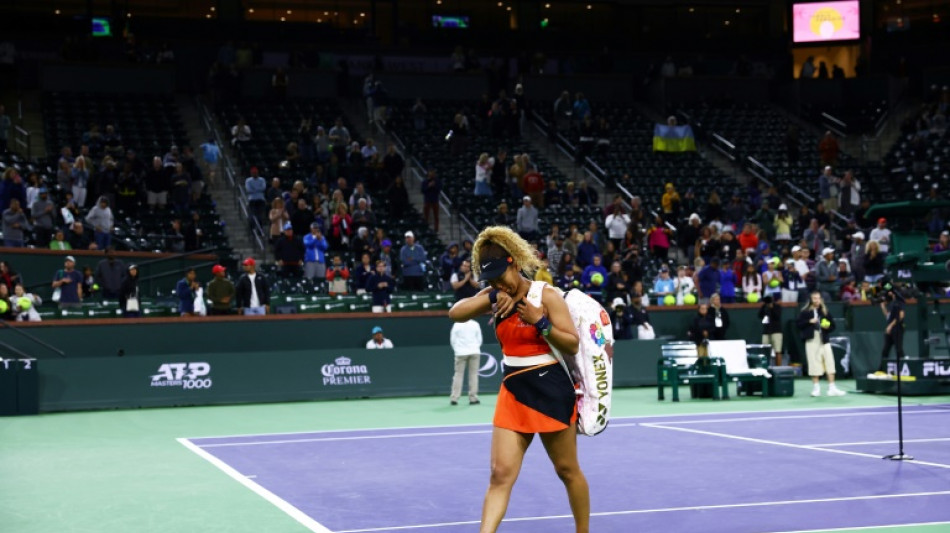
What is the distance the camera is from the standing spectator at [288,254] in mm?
28625

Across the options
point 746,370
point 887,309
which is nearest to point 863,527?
point 746,370

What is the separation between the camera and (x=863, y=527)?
10133mm

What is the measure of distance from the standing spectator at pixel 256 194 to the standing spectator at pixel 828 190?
1628 centimetres

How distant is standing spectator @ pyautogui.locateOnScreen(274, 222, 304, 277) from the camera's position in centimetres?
2862

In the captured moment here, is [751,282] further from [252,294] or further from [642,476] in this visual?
[642,476]

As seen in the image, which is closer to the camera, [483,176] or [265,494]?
[265,494]

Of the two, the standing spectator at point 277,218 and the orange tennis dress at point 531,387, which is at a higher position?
the standing spectator at point 277,218

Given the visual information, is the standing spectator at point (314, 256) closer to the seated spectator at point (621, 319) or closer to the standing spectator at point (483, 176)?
the seated spectator at point (621, 319)

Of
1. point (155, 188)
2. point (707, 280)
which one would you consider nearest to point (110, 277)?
point (155, 188)

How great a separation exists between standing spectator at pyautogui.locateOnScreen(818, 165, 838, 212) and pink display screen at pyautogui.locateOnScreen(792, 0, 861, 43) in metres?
12.4

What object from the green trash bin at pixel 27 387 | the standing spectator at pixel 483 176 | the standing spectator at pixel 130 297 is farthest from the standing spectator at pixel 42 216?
the standing spectator at pixel 483 176

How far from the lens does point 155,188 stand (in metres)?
31.7

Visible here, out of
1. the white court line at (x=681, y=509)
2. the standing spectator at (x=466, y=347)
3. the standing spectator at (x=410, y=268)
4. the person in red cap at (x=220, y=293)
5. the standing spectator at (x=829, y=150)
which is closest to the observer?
the white court line at (x=681, y=509)

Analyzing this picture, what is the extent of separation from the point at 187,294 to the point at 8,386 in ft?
15.2
